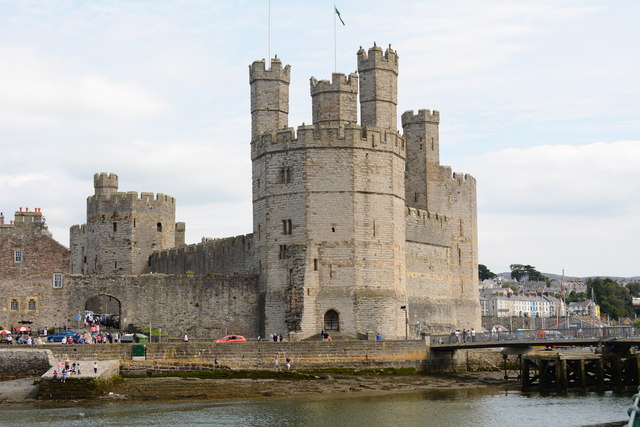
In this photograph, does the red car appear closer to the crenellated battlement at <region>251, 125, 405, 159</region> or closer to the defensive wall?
the defensive wall

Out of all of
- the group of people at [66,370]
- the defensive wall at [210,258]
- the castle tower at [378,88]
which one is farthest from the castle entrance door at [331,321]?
the group of people at [66,370]

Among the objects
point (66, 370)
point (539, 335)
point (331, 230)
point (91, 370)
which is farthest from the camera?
point (331, 230)

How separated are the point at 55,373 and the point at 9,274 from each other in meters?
13.9

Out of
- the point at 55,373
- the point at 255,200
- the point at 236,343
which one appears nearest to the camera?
the point at 55,373

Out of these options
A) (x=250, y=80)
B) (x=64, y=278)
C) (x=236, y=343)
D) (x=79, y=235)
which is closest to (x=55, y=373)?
(x=236, y=343)

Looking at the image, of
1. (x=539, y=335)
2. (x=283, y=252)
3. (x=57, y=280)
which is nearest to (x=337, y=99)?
(x=283, y=252)

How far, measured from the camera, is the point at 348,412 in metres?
→ 39.9

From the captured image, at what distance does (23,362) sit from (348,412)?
15311 mm

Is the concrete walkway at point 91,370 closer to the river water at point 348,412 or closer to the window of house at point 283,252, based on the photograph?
the river water at point 348,412

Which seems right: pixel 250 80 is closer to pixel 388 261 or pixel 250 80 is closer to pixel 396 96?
pixel 396 96

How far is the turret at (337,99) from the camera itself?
59.9m

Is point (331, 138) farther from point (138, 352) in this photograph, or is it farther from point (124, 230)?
point (124, 230)

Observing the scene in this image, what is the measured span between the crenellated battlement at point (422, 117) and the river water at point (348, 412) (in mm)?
28745

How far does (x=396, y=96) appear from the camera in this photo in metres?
62.3
